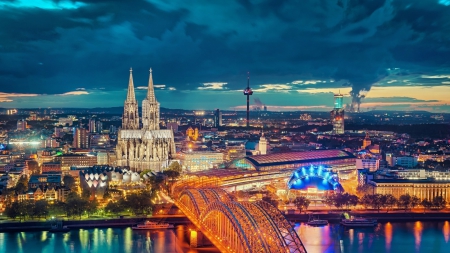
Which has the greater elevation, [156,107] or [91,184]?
[156,107]

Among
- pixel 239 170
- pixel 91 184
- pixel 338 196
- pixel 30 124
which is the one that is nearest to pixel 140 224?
pixel 91 184

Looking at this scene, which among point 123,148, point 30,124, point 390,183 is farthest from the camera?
point 30,124

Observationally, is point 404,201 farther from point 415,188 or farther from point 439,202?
point 415,188

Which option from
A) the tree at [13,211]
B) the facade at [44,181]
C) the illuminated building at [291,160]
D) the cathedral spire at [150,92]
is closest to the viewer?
the tree at [13,211]

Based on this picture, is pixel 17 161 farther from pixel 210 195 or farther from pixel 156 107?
pixel 210 195

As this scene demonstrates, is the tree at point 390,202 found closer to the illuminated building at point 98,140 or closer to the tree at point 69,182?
the tree at point 69,182

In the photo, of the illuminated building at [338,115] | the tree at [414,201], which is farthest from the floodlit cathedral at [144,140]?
the illuminated building at [338,115]

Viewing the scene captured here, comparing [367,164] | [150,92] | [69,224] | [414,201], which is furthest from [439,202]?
[150,92]
